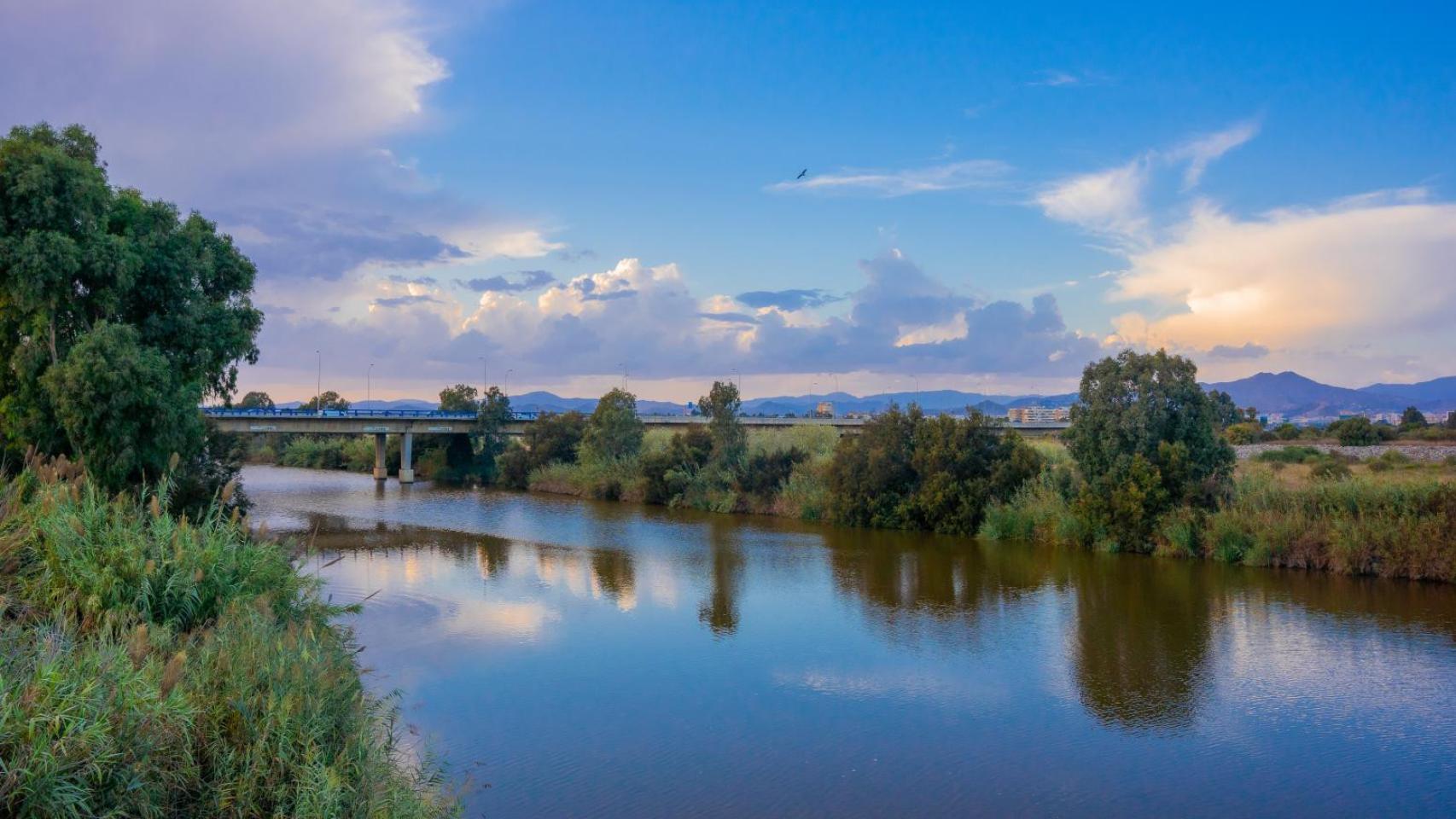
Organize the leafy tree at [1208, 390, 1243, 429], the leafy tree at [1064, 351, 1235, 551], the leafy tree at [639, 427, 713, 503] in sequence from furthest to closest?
1. the leafy tree at [639, 427, 713, 503]
2. the leafy tree at [1208, 390, 1243, 429]
3. the leafy tree at [1064, 351, 1235, 551]

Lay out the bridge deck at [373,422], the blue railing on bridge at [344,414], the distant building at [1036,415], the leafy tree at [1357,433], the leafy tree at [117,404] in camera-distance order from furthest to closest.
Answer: the distant building at [1036,415]
the blue railing on bridge at [344,414]
the bridge deck at [373,422]
the leafy tree at [1357,433]
the leafy tree at [117,404]

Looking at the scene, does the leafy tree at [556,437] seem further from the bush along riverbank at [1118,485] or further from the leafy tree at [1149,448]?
the leafy tree at [1149,448]

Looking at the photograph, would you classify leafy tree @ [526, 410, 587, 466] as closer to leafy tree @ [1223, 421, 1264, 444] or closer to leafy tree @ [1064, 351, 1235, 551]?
leafy tree @ [1064, 351, 1235, 551]

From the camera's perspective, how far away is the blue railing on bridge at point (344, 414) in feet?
179

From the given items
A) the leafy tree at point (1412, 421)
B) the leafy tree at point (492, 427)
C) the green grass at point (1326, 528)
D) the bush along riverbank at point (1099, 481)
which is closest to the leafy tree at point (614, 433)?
the bush along riverbank at point (1099, 481)

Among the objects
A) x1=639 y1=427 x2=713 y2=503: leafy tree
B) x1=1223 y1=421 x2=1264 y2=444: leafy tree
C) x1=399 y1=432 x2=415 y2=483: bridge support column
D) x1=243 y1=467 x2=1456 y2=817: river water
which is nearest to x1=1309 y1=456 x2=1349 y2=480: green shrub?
x1=243 y1=467 x2=1456 y2=817: river water

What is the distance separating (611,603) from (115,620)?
41.8ft

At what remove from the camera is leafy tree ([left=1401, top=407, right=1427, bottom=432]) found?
56.8 meters

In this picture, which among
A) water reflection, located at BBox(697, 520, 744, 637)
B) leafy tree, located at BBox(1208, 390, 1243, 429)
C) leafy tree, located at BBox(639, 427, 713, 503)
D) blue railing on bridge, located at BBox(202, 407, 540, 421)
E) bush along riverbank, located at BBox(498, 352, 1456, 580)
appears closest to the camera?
water reflection, located at BBox(697, 520, 744, 637)

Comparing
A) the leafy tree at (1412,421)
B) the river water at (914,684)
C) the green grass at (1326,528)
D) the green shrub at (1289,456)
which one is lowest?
the river water at (914,684)

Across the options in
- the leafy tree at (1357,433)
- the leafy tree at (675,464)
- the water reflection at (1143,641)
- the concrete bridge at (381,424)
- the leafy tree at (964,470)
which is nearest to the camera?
the water reflection at (1143,641)

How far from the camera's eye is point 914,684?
1459 centimetres

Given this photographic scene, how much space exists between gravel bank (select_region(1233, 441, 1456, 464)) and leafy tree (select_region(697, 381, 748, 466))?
22.0 meters

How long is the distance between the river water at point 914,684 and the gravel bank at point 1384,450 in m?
21.2
